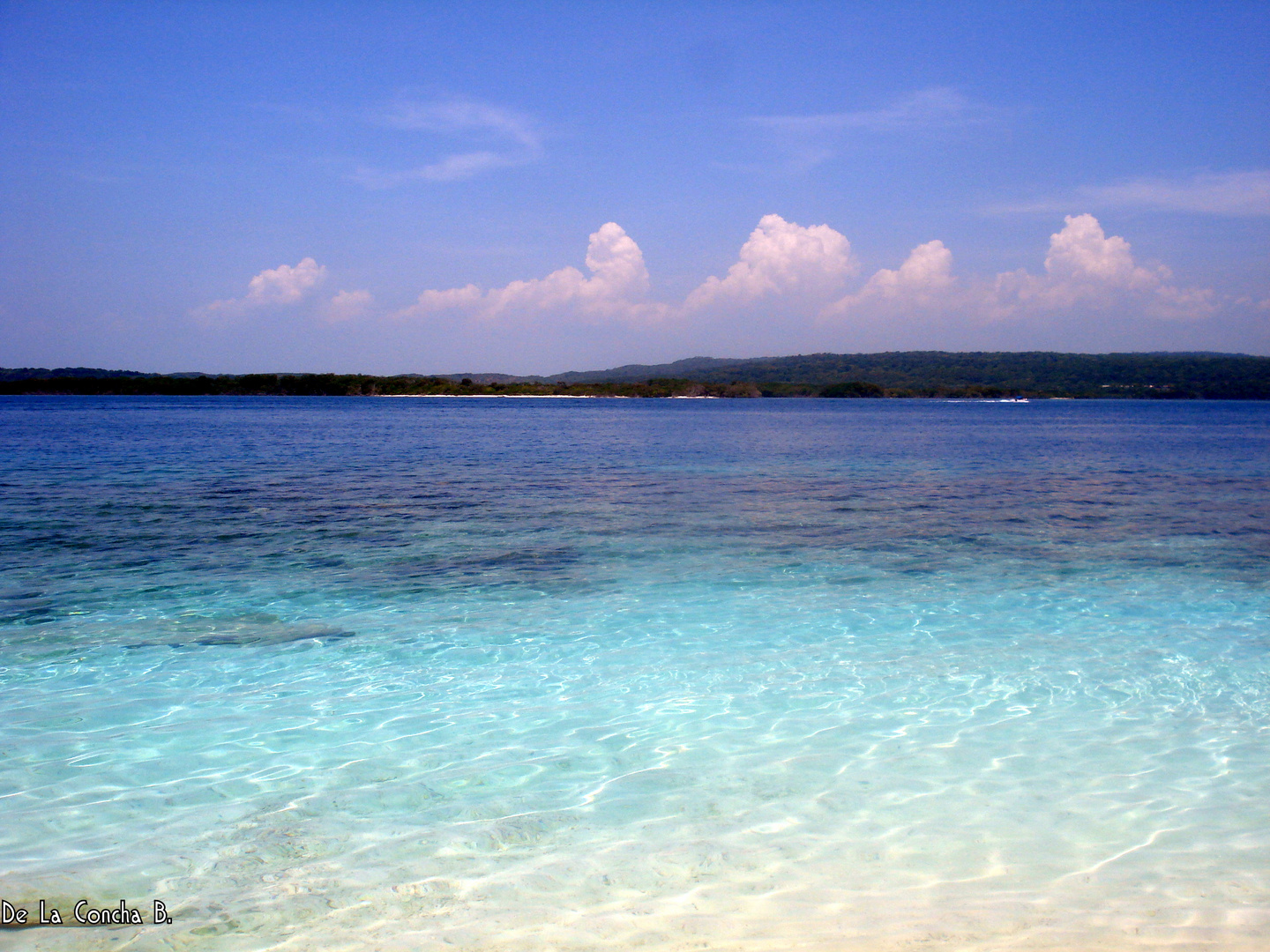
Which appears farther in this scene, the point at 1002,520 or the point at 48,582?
the point at 1002,520

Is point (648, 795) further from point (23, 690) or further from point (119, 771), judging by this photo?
A: point (23, 690)

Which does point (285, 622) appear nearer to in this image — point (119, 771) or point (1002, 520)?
point (119, 771)

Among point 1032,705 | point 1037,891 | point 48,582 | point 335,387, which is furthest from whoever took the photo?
point 335,387

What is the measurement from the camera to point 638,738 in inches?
240

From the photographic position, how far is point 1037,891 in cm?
416

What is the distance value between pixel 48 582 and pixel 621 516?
9.94 metres

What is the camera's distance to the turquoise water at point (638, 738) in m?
4.05

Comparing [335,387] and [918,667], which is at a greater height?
[335,387]

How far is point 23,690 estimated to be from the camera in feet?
22.8

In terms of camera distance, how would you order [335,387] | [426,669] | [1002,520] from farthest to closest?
1. [335,387]
2. [1002,520]
3. [426,669]

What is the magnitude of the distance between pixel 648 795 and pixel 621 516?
39.9ft

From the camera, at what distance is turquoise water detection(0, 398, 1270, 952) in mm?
4051

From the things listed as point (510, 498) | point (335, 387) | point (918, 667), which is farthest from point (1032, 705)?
point (335, 387)

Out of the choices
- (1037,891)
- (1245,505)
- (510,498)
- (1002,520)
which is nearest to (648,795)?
(1037,891)
